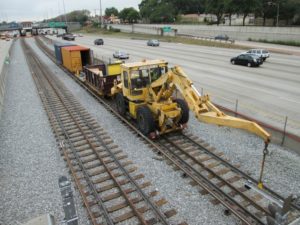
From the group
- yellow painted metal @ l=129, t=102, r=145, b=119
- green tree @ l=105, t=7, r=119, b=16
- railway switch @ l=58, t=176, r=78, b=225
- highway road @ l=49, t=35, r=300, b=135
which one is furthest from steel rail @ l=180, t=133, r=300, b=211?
green tree @ l=105, t=7, r=119, b=16

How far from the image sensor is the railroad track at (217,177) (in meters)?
7.43

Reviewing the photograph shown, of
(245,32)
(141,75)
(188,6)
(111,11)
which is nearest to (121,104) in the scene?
(141,75)

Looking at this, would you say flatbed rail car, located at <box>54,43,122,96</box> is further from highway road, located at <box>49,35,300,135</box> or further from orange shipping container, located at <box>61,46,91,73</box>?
highway road, located at <box>49,35,300,135</box>

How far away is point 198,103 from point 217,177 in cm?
269

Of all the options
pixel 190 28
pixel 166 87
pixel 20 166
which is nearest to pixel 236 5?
pixel 190 28

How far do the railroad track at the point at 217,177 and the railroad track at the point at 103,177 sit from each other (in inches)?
62.0

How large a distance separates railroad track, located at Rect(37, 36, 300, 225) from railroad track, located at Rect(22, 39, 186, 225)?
1.58 metres

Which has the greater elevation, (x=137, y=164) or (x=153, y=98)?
(x=153, y=98)

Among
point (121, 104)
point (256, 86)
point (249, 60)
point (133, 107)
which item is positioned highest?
point (249, 60)

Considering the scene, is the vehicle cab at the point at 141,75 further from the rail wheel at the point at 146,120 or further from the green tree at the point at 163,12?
the green tree at the point at 163,12

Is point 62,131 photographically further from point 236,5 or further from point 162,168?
point 236,5

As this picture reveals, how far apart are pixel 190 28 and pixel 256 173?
76.0 metres

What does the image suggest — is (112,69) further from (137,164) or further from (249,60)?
(249,60)

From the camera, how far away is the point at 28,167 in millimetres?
10055
